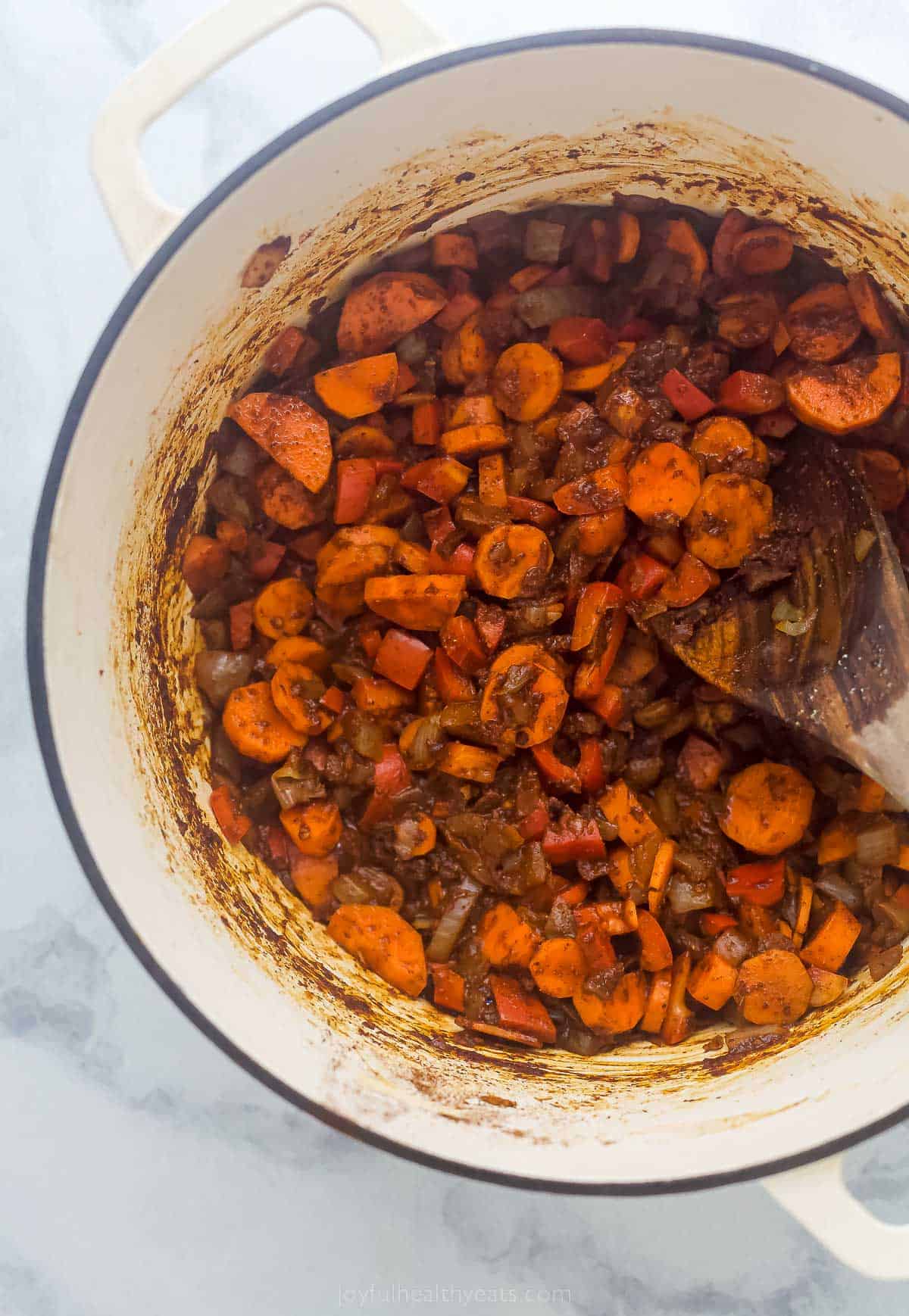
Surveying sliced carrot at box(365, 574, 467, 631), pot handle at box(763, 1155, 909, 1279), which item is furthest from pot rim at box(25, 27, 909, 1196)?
sliced carrot at box(365, 574, 467, 631)

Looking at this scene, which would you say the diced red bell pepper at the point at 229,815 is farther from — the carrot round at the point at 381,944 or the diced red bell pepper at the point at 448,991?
the diced red bell pepper at the point at 448,991

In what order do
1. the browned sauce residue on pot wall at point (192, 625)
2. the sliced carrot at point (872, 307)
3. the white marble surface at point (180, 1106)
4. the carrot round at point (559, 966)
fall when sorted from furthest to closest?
the white marble surface at point (180, 1106) → the carrot round at point (559, 966) → the sliced carrot at point (872, 307) → the browned sauce residue on pot wall at point (192, 625)

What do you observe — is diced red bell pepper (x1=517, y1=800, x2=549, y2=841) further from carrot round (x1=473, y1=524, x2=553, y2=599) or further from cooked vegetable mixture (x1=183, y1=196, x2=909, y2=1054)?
carrot round (x1=473, y1=524, x2=553, y2=599)

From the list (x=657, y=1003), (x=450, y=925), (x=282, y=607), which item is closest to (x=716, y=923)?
(x=657, y=1003)

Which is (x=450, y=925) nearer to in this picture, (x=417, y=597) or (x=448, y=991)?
(x=448, y=991)

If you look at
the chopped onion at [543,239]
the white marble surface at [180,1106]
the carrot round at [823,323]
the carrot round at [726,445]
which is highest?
the carrot round at [823,323]

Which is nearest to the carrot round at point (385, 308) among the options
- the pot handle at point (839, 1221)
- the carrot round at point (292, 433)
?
the carrot round at point (292, 433)

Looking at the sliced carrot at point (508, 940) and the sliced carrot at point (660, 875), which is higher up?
the sliced carrot at point (660, 875)
